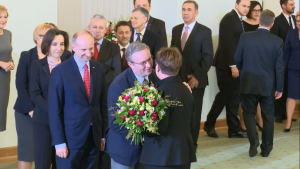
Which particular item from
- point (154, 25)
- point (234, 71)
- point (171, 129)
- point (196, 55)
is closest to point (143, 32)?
point (154, 25)

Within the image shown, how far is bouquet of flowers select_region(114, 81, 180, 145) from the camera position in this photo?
7.73 feet

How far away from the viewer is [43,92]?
136 inches

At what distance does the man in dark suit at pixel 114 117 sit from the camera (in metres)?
2.68

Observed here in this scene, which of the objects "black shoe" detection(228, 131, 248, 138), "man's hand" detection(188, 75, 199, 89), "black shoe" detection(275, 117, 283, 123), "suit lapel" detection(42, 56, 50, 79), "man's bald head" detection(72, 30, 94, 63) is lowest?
"black shoe" detection(275, 117, 283, 123)

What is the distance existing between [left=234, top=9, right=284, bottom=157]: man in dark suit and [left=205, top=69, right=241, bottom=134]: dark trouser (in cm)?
96

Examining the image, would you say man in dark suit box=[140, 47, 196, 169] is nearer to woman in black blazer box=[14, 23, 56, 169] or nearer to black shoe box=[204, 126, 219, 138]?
woman in black blazer box=[14, 23, 56, 169]

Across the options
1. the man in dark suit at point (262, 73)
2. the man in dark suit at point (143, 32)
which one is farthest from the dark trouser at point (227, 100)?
the man in dark suit at point (143, 32)

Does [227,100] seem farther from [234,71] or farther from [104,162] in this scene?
[104,162]

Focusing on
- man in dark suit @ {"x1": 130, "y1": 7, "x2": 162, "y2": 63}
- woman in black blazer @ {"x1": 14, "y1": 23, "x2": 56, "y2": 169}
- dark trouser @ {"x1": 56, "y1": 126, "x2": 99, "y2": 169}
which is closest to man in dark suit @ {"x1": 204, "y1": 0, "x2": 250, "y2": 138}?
man in dark suit @ {"x1": 130, "y1": 7, "x2": 162, "y2": 63}

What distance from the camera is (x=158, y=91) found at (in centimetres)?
253

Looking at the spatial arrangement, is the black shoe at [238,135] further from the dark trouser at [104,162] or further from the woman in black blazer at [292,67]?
the dark trouser at [104,162]

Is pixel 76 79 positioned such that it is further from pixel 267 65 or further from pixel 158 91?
pixel 267 65

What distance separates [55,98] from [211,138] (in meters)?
4.02

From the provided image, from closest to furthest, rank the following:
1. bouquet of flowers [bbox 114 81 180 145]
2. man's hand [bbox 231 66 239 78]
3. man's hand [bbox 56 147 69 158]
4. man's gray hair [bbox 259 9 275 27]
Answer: bouquet of flowers [bbox 114 81 180 145] → man's hand [bbox 56 147 69 158] → man's gray hair [bbox 259 9 275 27] → man's hand [bbox 231 66 239 78]
